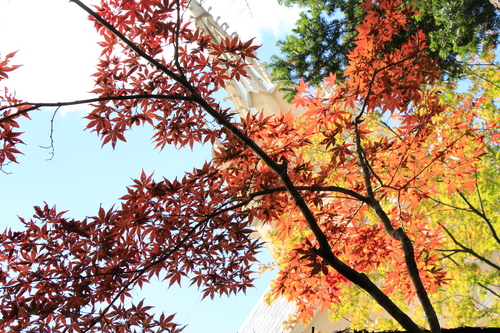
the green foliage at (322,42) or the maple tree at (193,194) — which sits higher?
the green foliage at (322,42)

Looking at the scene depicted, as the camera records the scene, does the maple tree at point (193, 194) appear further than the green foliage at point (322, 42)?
No

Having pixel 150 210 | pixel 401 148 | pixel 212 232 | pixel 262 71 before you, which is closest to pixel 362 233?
pixel 401 148

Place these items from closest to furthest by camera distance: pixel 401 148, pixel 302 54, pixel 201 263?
pixel 201 263, pixel 401 148, pixel 302 54

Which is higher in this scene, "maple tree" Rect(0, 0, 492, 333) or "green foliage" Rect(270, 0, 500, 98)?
"green foliage" Rect(270, 0, 500, 98)

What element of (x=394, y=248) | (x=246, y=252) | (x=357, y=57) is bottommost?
(x=246, y=252)

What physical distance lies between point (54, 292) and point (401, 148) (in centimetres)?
416

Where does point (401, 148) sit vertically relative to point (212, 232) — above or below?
above

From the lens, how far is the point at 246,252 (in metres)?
4.15

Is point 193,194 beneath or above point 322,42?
beneath

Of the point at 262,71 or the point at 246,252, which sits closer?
the point at 246,252

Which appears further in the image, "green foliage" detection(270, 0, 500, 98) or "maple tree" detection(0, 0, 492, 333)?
"green foliage" detection(270, 0, 500, 98)

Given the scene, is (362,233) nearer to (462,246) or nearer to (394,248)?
(394,248)

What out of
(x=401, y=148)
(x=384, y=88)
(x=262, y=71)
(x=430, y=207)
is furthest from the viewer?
(x=262, y=71)

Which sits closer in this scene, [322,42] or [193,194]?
[193,194]
